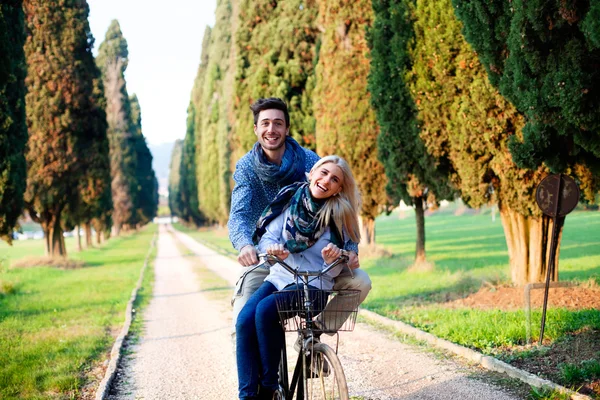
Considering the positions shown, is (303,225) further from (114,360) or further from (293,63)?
(293,63)

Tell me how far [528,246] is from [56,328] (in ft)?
25.1

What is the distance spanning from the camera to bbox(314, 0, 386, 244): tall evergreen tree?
18.7 meters

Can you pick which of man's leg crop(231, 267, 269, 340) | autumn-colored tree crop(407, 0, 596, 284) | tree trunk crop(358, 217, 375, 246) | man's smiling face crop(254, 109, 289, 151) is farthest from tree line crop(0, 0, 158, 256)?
man's leg crop(231, 267, 269, 340)

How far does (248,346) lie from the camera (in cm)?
416

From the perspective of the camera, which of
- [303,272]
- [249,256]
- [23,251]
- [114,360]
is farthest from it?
[23,251]

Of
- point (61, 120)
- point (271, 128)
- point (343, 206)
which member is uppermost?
point (61, 120)

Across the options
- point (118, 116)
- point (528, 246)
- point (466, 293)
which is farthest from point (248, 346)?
point (118, 116)

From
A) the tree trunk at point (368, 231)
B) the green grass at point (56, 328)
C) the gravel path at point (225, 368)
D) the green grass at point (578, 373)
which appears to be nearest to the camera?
the green grass at point (578, 373)

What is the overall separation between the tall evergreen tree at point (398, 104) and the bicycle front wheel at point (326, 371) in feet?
31.0

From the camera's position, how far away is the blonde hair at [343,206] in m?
3.97

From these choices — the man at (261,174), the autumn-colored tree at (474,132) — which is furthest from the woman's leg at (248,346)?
the autumn-colored tree at (474,132)

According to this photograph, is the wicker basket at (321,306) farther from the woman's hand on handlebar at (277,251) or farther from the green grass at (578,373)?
the green grass at (578,373)

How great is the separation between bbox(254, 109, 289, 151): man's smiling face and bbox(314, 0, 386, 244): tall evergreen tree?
46.8 ft

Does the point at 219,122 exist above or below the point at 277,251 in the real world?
above
